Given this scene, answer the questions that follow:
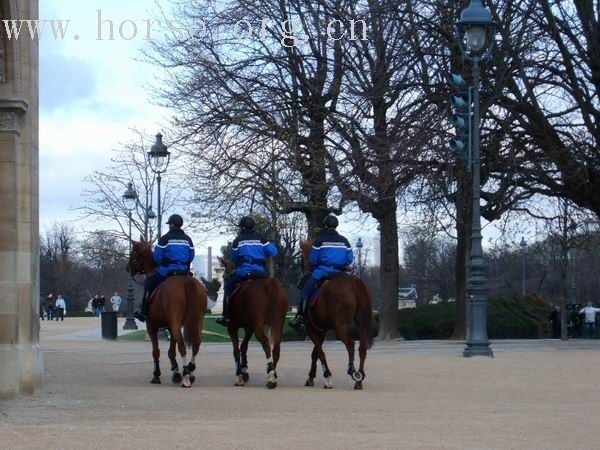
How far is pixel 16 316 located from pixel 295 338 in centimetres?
2915

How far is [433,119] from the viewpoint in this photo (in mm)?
29531

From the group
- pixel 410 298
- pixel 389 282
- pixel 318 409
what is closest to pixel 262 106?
pixel 389 282

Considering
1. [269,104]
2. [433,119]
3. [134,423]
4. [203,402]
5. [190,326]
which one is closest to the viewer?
[134,423]

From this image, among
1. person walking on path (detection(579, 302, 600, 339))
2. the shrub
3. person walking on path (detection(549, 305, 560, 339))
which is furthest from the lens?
person walking on path (detection(549, 305, 560, 339))

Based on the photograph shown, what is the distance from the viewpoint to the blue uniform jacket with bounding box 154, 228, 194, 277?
57.2 feet

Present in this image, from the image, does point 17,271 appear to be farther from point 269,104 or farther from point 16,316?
point 269,104

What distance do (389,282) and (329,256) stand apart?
2007 cm

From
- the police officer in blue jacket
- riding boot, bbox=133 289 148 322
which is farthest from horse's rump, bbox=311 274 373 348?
riding boot, bbox=133 289 148 322

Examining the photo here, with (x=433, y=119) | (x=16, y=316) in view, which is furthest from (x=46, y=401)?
(x=433, y=119)

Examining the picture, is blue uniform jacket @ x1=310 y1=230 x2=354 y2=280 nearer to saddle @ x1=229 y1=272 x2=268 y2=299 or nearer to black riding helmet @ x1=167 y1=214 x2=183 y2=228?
saddle @ x1=229 y1=272 x2=268 y2=299

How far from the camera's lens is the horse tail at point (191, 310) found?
679 inches

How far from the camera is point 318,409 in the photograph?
1355cm

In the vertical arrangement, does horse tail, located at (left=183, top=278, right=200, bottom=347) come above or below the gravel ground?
above

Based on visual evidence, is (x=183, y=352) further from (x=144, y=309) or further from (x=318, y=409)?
(x=318, y=409)
